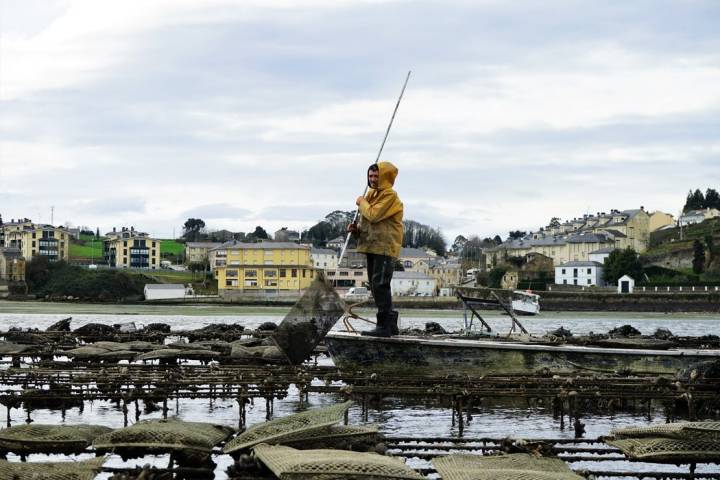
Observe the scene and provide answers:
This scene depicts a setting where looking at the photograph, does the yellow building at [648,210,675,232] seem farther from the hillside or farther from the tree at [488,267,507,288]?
the tree at [488,267,507,288]

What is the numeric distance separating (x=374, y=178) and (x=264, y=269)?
121820 mm

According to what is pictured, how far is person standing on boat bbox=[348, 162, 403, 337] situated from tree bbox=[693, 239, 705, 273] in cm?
13316

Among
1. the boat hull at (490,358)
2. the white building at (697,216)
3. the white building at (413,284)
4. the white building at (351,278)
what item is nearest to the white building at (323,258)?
the white building at (413,284)

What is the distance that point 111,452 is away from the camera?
11609 mm

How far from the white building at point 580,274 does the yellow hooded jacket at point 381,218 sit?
132 m

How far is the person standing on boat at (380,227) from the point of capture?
19.8 metres

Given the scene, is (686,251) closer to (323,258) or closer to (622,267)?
(622,267)

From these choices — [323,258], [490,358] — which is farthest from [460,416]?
[323,258]

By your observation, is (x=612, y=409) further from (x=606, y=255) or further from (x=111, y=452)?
(x=606, y=255)

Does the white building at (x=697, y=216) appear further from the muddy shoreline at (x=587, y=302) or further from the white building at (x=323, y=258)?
the muddy shoreline at (x=587, y=302)

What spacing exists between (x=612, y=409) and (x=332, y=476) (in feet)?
33.9

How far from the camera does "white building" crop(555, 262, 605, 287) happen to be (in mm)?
150250

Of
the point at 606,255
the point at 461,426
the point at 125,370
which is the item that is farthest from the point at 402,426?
the point at 606,255

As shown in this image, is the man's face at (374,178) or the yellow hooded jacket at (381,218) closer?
the yellow hooded jacket at (381,218)
